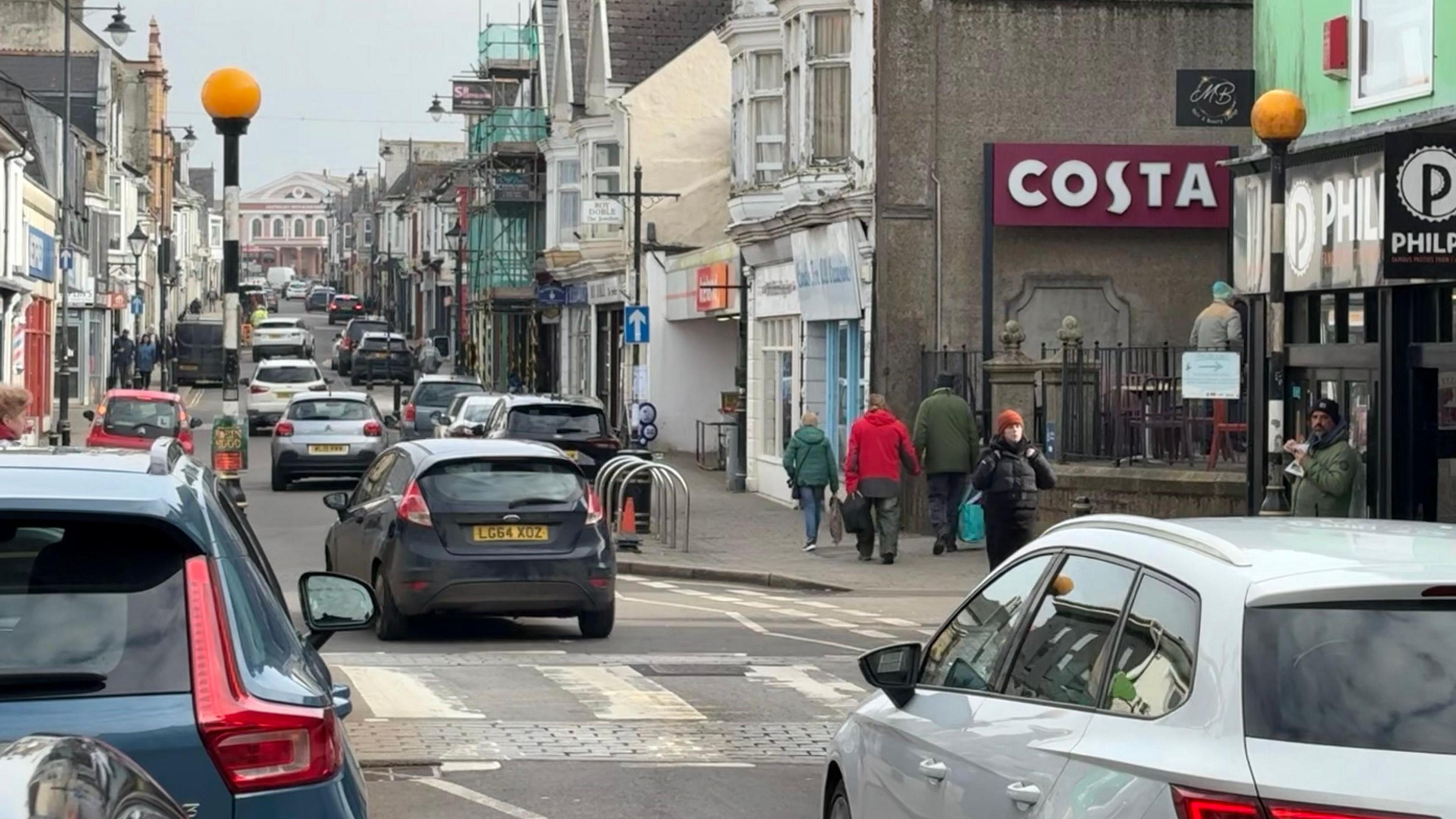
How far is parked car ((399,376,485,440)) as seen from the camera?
42.2 metres

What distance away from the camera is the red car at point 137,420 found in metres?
32.4

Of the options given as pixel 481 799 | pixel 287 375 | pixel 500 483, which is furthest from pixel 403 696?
pixel 287 375

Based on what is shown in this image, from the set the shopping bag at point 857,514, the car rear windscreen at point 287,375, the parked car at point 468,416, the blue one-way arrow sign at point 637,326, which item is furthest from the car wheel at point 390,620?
the car rear windscreen at point 287,375

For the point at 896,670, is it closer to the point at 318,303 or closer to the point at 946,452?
the point at 946,452

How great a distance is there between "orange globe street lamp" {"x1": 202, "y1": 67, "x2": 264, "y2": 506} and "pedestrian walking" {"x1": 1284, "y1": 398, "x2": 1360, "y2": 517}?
8482 mm

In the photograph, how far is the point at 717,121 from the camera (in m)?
47.7

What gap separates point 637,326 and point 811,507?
1067cm

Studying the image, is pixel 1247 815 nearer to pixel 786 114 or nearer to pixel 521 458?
pixel 521 458

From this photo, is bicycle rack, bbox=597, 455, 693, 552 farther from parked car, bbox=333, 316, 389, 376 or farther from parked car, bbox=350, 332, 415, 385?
parked car, bbox=333, 316, 389, 376

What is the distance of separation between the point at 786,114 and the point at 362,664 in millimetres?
18869

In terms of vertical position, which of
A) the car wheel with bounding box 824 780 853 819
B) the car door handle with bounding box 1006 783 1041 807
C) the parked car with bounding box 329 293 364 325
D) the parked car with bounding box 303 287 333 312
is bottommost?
the car wheel with bounding box 824 780 853 819

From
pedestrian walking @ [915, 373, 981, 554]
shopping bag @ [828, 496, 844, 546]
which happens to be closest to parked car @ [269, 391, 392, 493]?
shopping bag @ [828, 496, 844, 546]

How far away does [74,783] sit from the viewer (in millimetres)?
2996

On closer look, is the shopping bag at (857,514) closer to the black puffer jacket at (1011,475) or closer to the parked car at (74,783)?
the black puffer jacket at (1011,475)
